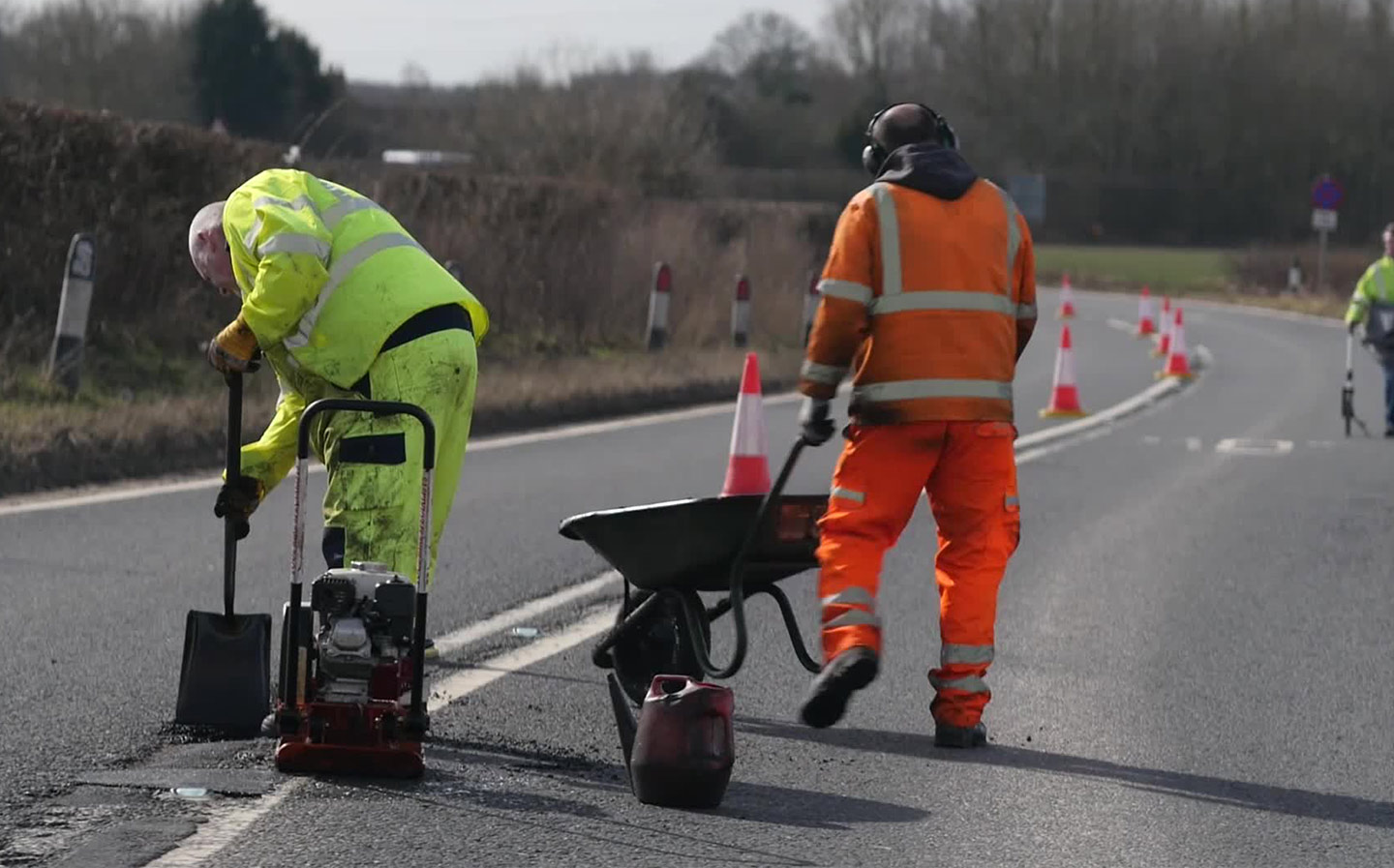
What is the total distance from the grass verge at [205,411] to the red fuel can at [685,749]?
6805 millimetres

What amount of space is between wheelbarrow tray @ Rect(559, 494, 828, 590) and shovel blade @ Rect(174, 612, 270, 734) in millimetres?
887

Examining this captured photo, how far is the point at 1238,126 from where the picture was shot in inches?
3243

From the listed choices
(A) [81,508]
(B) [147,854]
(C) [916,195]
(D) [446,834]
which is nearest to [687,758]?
(D) [446,834]

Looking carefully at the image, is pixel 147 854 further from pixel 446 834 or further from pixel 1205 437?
pixel 1205 437

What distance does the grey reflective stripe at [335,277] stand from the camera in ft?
19.7

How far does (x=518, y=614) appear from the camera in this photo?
27.0ft

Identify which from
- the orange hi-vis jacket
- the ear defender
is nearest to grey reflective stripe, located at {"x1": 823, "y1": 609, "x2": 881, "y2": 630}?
the orange hi-vis jacket

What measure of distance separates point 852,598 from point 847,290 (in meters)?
0.83

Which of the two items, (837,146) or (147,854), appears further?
(837,146)

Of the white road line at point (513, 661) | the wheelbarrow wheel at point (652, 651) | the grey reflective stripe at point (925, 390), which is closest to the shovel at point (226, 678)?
the white road line at point (513, 661)

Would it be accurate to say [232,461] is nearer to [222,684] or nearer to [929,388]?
[222,684]

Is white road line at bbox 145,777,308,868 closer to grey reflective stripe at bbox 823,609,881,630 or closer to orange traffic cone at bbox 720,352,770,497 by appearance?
grey reflective stripe at bbox 823,609,881,630

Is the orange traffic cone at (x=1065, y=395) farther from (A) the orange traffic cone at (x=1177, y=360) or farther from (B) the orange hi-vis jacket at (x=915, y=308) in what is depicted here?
(B) the orange hi-vis jacket at (x=915, y=308)

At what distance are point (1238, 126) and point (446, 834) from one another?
8074 centimetres
